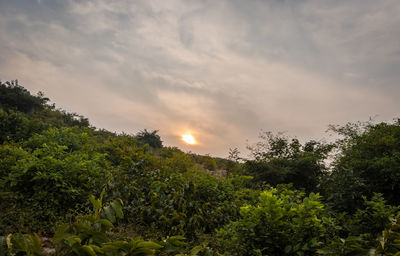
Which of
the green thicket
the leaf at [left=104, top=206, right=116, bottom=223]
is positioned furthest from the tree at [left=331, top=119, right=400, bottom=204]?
the leaf at [left=104, top=206, right=116, bottom=223]

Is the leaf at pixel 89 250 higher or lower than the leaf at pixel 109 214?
lower

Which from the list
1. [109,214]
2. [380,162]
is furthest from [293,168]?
[109,214]

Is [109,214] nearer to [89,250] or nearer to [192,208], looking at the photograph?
[89,250]

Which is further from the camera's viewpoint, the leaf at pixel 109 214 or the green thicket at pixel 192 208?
the green thicket at pixel 192 208

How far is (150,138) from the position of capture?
21766 millimetres

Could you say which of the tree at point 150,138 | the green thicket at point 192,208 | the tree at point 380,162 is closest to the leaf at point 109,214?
the green thicket at point 192,208

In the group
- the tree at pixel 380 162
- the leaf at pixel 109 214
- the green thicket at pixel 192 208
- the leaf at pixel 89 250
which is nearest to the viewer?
the leaf at pixel 89 250

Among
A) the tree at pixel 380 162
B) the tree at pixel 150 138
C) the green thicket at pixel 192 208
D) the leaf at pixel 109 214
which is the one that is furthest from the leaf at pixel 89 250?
the tree at pixel 150 138

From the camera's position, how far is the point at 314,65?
8820mm

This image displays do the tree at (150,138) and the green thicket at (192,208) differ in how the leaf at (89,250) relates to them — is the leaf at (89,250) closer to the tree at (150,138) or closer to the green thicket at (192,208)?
the green thicket at (192,208)

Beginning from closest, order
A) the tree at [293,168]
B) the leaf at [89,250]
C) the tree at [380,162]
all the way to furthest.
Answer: the leaf at [89,250] < the tree at [380,162] < the tree at [293,168]

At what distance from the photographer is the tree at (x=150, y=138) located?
21562 millimetres

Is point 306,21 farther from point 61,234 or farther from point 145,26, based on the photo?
point 61,234

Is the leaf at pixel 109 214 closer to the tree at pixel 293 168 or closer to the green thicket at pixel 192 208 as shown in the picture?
the green thicket at pixel 192 208
